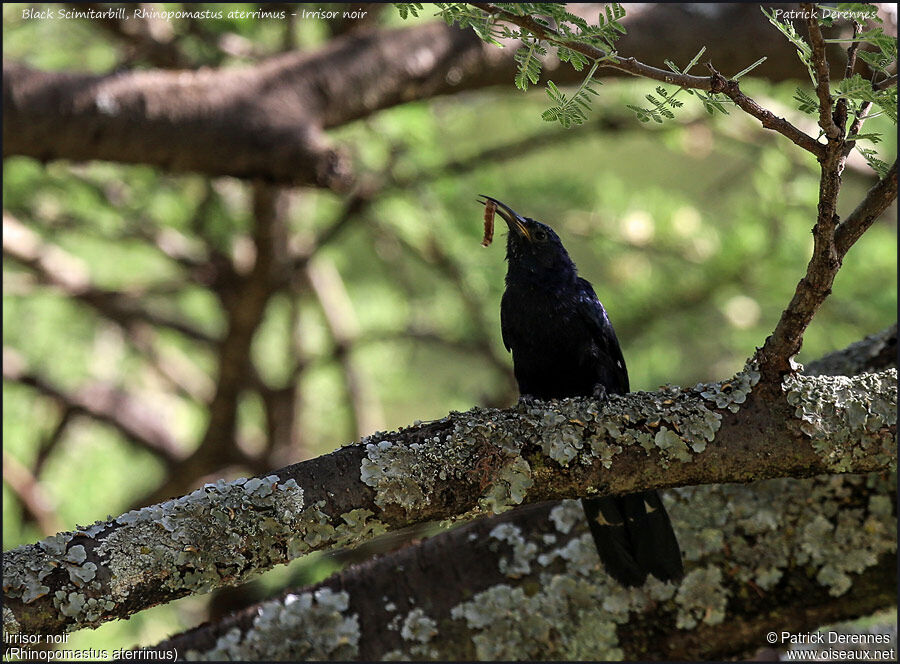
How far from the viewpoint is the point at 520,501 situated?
84.2 inches

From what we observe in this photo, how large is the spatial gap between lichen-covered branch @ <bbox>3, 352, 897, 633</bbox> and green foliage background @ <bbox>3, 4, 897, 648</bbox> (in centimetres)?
190

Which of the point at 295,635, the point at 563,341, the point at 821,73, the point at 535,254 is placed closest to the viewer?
the point at 821,73

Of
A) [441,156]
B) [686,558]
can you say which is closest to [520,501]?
[686,558]

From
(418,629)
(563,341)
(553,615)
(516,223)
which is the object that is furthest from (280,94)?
(553,615)

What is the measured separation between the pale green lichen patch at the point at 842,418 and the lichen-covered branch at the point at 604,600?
23.9 inches

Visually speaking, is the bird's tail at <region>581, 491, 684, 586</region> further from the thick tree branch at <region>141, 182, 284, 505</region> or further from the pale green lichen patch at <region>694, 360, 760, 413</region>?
the thick tree branch at <region>141, 182, 284, 505</region>

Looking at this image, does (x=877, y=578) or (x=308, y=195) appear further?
(x=308, y=195)

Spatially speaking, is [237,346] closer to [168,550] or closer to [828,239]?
[168,550]

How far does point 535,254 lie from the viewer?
335cm

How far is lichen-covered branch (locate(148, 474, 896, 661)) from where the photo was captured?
2.76 metres

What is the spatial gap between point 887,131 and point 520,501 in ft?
12.0

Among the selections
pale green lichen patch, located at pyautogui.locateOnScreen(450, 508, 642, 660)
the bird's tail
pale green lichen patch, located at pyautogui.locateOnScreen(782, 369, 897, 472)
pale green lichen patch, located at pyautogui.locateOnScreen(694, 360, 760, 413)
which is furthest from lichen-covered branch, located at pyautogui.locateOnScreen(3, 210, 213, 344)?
pale green lichen patch, located at pyautogui.locateOnScreen(782, 369, 897, 472)

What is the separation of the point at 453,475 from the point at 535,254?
140 centimetres

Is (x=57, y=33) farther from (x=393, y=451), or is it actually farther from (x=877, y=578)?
(x=877, y=578)
